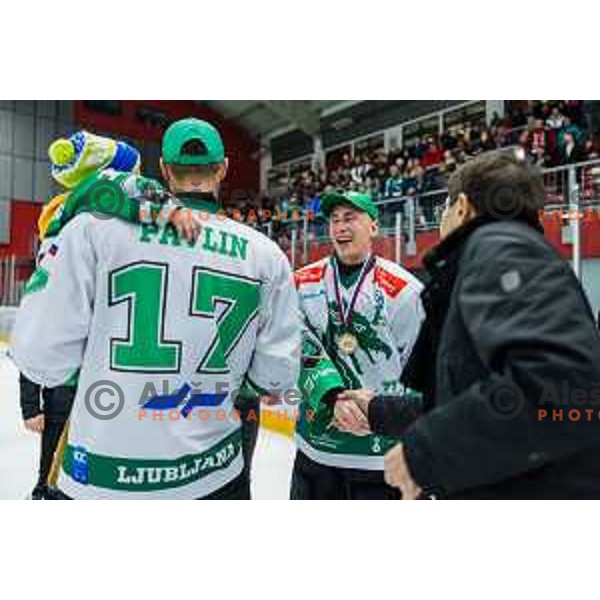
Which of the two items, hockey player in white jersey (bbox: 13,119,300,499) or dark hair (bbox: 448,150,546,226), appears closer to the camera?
dark hair (bbox: 448,150,546,226)

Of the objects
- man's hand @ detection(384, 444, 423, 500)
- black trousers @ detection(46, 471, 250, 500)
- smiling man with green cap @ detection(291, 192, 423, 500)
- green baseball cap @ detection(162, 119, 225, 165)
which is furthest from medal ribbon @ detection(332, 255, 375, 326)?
man's hand @ detection(384, 444, 423, 500)

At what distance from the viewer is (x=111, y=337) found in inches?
42.8

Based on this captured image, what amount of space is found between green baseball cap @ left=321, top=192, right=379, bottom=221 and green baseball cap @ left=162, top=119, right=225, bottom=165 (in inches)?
30.2

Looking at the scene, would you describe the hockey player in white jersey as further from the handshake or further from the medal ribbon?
the medal ribbon

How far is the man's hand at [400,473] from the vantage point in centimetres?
82

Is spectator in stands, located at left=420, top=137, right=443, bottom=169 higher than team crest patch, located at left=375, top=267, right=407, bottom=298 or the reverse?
higher

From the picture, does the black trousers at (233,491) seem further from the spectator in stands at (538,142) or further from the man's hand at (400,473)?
the spectator in stands at (538,142)

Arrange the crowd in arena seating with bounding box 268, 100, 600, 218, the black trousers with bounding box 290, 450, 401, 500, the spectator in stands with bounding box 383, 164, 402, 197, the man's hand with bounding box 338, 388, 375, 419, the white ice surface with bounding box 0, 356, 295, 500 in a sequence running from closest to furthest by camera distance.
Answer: the man's hand with bounding box 338, 388, 375, 419
the black trousers with bounding box 290, 450, 401, 500
the white ice surface with bounding box 0, 356, 295, 500
the crowd in arena seating with bounding box 268, 100, 600, 218
the spectator in stands with bounding box 383, 164, 402, 197

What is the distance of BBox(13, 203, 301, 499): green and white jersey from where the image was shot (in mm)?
1072

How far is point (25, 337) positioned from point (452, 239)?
74 cm

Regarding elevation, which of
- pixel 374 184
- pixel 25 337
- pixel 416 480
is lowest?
pixel 416 480

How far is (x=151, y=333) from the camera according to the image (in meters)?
1.09

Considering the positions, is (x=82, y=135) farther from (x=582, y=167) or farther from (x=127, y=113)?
(x=127, y=113)

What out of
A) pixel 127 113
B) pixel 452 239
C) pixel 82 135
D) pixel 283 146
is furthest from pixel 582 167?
pixel 127 113
